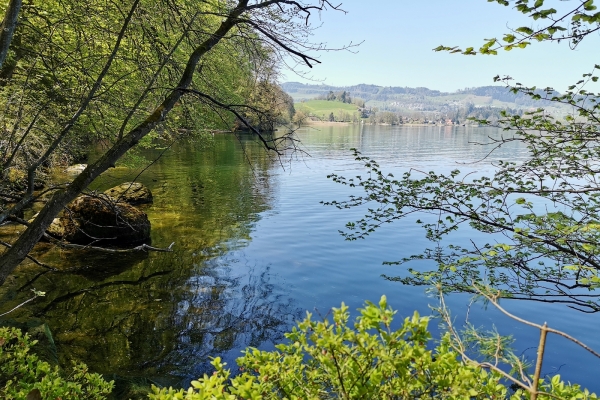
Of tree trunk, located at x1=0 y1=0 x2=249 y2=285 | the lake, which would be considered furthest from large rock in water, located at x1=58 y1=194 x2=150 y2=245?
Answer: tree trunk, located at x1=0 y1=0 x2=249 y2=285

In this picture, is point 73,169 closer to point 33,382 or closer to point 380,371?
point 33,382

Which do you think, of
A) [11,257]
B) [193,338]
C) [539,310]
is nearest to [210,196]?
[193,338]

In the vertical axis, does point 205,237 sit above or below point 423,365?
below

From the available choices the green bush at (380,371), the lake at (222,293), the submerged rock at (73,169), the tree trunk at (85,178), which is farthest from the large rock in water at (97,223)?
the submerged rock at (73,169)

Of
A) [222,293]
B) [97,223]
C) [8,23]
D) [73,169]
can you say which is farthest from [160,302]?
[73,169]

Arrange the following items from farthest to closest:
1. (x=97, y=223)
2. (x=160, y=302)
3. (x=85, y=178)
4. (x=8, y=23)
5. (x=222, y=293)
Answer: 1. (x=97, y=223)
2. (x=222, y=293)
3. (x=160, y=302)
4. (x=85, y=178)
5. (x=8, y=23)

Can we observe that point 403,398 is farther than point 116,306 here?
No

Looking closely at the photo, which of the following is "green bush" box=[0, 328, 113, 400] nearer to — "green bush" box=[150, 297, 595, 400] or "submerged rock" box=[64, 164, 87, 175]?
"green bush" box=[150, 297, 595, 400]

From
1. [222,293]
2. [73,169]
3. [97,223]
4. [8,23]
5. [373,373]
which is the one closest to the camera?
[373,373]

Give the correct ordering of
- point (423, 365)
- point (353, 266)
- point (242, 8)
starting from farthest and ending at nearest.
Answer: point (353, 266) < point (242, 8) < point (423, 365)

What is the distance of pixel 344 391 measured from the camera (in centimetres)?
204

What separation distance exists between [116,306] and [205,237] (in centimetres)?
564

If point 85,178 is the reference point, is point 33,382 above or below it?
below

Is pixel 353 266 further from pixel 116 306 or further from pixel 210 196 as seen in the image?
pixel 210 196
